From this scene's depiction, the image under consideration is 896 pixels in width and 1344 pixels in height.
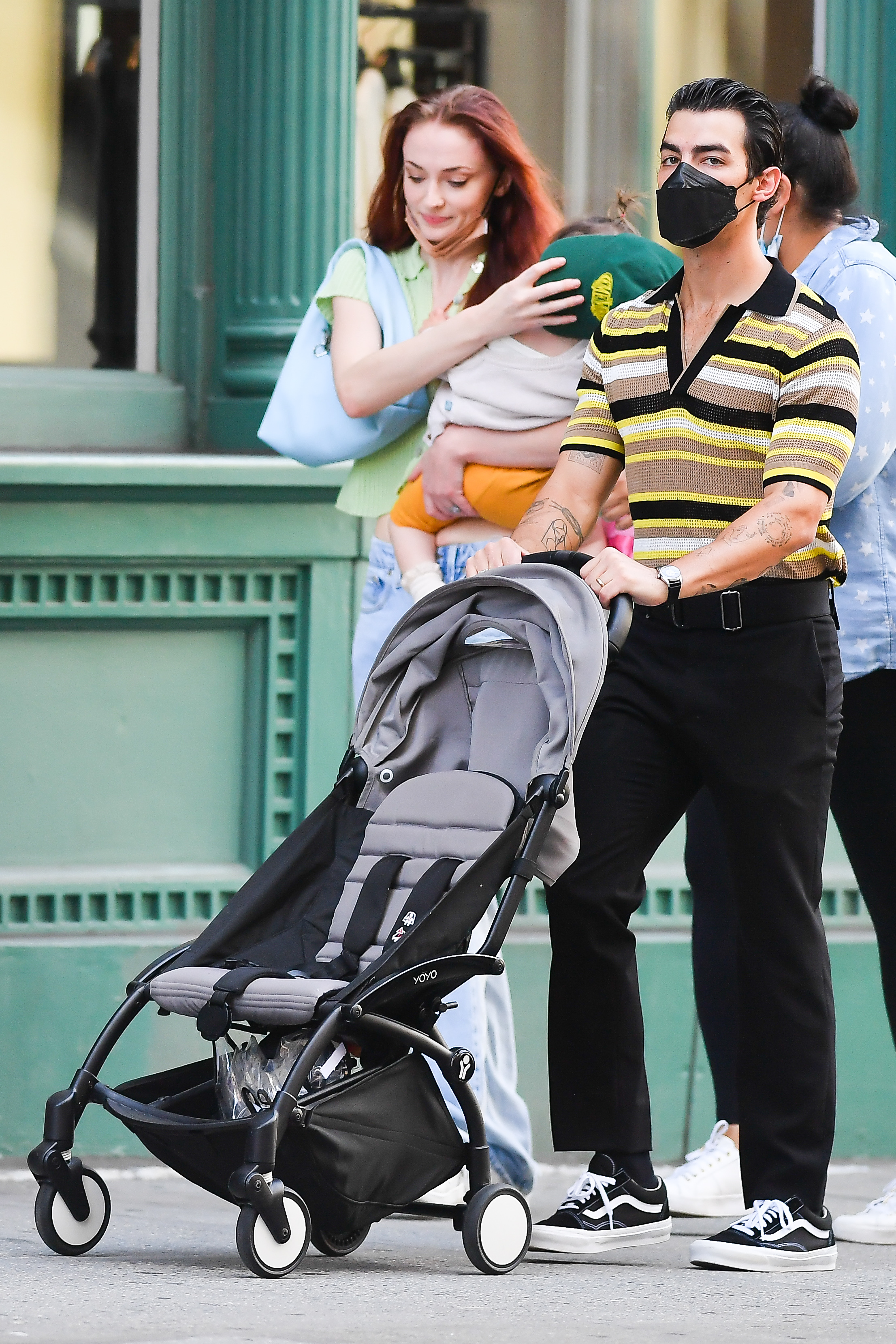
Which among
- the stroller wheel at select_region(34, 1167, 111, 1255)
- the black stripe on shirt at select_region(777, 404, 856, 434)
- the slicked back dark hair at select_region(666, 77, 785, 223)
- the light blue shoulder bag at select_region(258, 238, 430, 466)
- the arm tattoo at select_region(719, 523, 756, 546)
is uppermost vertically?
the slicked back dark hair at select_region(666, 77, 785, 223)

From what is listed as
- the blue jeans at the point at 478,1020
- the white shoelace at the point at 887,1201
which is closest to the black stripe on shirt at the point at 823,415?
the blue jeans at the point at 478,1020

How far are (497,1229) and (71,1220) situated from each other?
78 cm

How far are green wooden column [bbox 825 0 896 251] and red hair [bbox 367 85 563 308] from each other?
170 cm

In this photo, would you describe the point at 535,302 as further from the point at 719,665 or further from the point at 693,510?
the point at 719,665

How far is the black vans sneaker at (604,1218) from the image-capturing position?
163 inches

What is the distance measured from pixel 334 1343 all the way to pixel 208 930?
90 centimetres

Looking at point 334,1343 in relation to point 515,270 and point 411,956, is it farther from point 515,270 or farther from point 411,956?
point 515,270

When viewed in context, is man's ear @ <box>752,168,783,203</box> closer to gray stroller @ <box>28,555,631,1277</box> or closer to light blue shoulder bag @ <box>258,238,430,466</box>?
gray stroller @ <box>28,555,631,1277</box>

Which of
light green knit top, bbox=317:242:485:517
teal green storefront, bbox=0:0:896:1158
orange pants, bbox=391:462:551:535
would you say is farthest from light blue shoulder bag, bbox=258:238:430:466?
teal green storefront, bbox=0:0:896:1158

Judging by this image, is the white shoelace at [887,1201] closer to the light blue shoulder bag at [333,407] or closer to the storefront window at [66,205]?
the light blue shoulder bag at [333,407]

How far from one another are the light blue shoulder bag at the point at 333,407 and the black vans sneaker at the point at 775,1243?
6.07 ft

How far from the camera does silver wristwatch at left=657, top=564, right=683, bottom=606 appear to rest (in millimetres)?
3848

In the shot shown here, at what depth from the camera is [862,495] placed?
4.49 m

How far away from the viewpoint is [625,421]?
4.11 m
